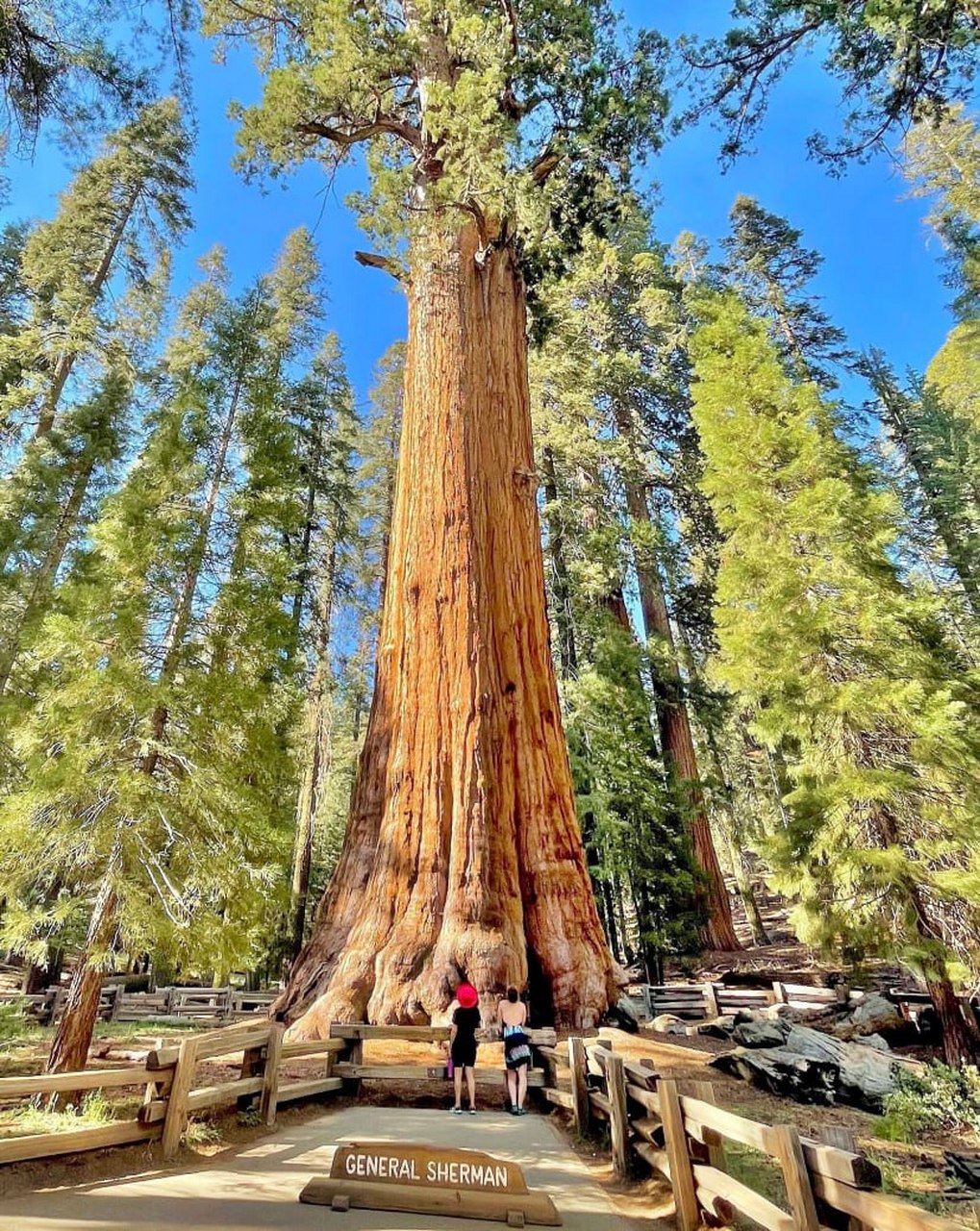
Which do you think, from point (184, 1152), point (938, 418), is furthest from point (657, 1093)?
point (938, 418)

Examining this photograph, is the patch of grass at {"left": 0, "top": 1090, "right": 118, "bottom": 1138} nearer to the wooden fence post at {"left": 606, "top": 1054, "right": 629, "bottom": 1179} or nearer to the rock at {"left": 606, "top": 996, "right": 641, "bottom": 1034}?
the wooden fence post at {"left": 606, "top": 1054, "right": 629, "bottom": 1179}

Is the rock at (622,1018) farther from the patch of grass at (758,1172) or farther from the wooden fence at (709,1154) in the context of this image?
the patch of grass at (758,1172)

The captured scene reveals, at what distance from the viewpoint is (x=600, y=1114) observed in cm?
522

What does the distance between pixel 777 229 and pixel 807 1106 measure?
2677 cm

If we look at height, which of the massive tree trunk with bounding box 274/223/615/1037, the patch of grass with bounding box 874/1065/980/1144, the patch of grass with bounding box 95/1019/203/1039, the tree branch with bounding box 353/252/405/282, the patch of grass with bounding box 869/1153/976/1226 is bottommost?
the patch of grass with bounding box 869/1153/976/1226

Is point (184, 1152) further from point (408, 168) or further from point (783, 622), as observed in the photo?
point (408, 168)

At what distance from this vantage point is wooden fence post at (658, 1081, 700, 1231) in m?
3.36

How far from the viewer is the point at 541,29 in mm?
10320

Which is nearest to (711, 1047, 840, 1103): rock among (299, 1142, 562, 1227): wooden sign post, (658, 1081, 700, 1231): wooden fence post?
(658, 1081, 700, 1231): wooden fence post

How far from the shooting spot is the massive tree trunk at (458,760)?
6922mm

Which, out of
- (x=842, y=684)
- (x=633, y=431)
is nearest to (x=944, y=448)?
(x=633, y=431)

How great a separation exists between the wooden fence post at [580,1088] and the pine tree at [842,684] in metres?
5.15

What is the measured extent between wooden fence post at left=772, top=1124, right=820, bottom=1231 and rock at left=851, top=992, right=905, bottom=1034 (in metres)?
9.39

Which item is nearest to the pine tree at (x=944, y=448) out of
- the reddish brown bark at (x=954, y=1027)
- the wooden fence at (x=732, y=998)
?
the wooden fence at (x=732, y=998)
